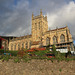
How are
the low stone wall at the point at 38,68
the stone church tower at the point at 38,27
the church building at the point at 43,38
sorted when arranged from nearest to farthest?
the low stone wall at the point at 38,68, the church building at the point at 43,38, the stone church tower at the point at 38,27

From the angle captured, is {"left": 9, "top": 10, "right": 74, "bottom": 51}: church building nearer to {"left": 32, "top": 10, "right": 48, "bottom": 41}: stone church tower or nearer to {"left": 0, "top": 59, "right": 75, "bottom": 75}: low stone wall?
→ {"left": 32, "top": 10, "right": 48, "bottom": 41}: stone church tower

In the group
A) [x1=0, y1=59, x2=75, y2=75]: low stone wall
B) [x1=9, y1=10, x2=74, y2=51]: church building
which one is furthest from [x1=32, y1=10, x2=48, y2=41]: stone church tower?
[x1=0, y1=59, x2=75, y2=75]: low stone wall

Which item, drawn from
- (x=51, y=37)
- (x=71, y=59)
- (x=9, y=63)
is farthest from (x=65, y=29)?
(x=9, y=63)

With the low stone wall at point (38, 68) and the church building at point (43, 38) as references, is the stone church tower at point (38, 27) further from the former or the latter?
the low stone wall at point (38, 68)

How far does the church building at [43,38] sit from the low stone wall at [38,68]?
19.9 metres

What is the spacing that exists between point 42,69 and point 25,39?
38.4 metres

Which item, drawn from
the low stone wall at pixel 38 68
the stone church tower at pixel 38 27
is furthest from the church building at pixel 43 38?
the low stone wall at pixel 38 68

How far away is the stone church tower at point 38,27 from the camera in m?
47.9

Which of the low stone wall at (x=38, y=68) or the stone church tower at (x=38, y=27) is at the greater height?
the stone church tower at (x=38, y=27)

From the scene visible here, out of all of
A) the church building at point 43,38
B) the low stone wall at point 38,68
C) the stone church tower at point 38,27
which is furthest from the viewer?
the stone church tower at point 38,27

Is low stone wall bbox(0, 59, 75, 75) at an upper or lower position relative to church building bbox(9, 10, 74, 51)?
lower

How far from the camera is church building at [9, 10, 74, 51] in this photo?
125 ft

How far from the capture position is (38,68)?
16.2 m

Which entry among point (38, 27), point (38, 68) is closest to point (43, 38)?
point (38, 27)
